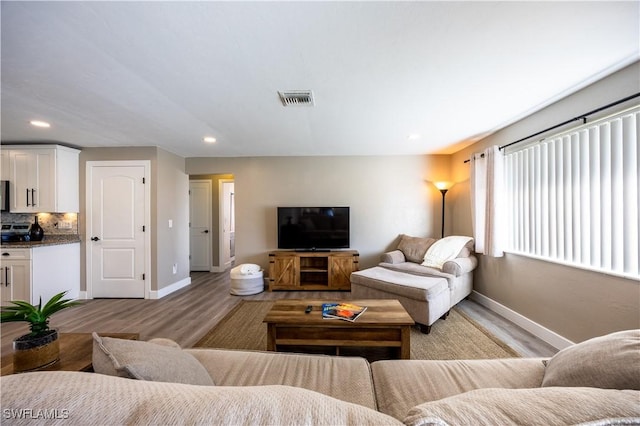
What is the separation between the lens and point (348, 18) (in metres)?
1.27

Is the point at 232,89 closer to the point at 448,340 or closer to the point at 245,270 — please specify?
the point at 245,270

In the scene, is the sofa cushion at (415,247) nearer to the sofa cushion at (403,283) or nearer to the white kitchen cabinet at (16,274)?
the sofa cushion at (403,283)

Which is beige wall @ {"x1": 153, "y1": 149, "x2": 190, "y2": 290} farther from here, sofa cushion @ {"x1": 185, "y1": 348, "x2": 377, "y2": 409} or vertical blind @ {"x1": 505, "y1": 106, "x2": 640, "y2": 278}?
vertical blind @ {"x1": 505, "y1": 106, "x2": 640, "y2": 278}

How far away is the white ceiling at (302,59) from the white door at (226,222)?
2.80m

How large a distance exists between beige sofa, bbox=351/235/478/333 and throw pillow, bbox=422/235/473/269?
0.5 inches

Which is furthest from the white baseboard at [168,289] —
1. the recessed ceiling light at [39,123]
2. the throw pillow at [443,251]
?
the throw pillow at [443,251]

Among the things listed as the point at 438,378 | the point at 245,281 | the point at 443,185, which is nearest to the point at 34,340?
the point at 438,378

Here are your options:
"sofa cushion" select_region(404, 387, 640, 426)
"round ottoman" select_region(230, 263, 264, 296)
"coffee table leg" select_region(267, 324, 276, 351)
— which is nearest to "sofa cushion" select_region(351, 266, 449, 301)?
"coffee table leg" select_region(267, 324, 276, 351)

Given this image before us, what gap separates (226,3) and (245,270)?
11.1 ft

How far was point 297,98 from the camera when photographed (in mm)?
2102

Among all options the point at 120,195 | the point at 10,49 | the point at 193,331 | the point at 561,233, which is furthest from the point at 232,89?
the point at 561,233

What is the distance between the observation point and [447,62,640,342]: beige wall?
1.69 meters

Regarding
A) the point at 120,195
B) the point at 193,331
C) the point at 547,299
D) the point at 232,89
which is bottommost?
the point at 193,331

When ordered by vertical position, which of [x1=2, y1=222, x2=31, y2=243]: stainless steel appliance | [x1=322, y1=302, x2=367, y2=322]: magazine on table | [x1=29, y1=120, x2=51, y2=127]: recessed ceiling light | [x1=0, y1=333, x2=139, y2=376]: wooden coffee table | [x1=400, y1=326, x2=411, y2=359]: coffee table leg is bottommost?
[x1=400, y1=326, x2=411, y2=359]: coffee table leg
